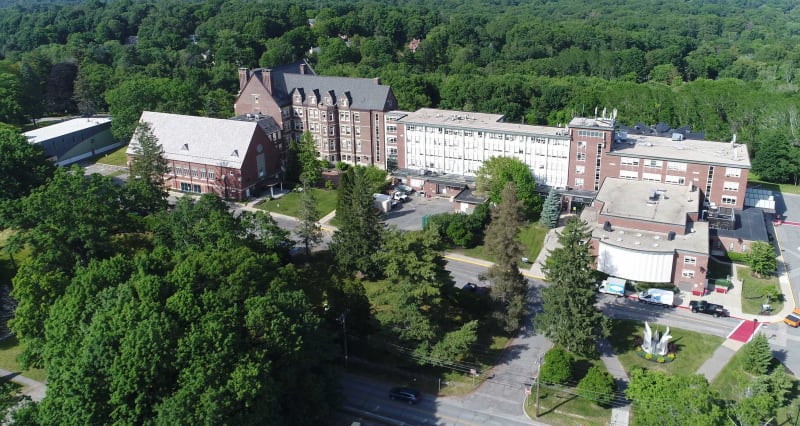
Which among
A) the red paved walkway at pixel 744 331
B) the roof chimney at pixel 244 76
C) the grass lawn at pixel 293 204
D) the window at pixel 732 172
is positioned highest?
the roof chimney at pixel 244 76

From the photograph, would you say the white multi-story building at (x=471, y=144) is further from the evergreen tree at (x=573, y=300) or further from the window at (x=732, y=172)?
the evergreen tree at (x=573, y=300)

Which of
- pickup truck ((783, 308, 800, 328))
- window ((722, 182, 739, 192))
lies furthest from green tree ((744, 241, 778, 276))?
window ((722, 182, 739, 192))

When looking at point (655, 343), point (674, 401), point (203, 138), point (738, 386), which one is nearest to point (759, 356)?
point (738, 386)

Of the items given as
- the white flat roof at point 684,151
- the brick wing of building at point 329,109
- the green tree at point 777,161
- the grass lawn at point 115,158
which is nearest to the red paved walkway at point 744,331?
the white flat roof at point 684,151

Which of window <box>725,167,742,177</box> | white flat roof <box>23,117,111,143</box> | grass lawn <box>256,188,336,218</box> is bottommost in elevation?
grass lawn <box>256,188,336,218</box>

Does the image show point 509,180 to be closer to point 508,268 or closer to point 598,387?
point 508,268

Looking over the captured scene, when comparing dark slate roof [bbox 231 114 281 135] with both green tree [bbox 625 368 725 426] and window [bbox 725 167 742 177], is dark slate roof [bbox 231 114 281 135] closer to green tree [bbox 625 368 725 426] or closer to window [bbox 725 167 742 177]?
window [bbox 725 167 742 177]

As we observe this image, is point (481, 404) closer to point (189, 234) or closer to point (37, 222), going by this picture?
point (189, 234)
